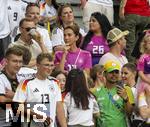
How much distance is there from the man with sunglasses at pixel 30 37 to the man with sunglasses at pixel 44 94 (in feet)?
3.53

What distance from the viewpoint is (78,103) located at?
313 inches

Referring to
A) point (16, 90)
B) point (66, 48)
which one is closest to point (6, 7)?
point (66, 48)

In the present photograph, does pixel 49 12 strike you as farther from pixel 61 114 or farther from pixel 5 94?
pixel 5 94

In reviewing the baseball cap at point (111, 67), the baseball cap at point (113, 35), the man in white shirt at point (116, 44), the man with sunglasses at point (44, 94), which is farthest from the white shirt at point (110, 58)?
the man with sunglasses at point (44, 94)

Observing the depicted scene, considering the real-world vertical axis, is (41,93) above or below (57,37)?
below

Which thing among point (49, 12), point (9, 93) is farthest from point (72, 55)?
point (9, 93)

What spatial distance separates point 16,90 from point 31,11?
264 cm

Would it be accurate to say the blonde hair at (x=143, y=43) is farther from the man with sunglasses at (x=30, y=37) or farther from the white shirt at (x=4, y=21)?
the white shirt at (x=4, y=21)

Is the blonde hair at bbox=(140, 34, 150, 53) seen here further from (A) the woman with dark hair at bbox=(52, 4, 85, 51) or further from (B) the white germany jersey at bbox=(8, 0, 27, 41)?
(B) the white germany jersey at bbox=(8, 0, 27, 41)

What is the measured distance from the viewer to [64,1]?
12.5m

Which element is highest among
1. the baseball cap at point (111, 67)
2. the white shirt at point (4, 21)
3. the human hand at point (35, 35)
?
the white shirt at point (4, 21)

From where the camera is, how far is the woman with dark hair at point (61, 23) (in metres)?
9.97

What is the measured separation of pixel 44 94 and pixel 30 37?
5.13ft

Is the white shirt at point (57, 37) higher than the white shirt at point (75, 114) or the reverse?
higher
